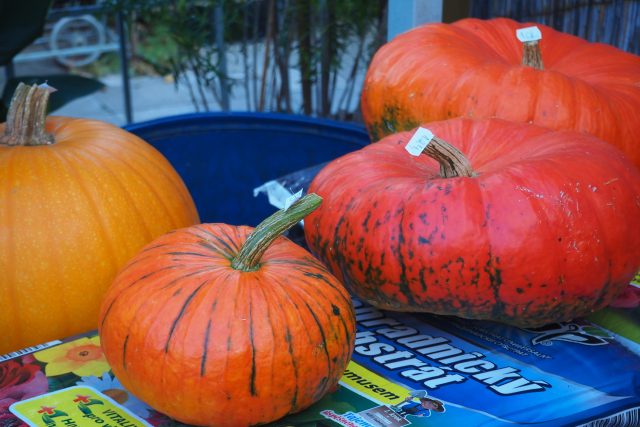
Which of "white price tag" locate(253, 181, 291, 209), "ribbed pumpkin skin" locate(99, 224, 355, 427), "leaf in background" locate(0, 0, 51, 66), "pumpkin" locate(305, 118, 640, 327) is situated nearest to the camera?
"ribbed pumpkin skin" locate(99, 224, 355, 427)

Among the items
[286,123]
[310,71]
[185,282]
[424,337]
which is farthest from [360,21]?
[185,282]

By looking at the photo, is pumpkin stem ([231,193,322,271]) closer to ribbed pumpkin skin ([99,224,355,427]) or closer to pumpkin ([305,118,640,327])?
ribbed pumpkin skin ([99,224,355,427])

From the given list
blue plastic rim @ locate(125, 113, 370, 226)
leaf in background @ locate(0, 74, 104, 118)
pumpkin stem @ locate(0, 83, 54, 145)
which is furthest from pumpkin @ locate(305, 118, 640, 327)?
leaf in background @ locate(0, 74, 104, 118)

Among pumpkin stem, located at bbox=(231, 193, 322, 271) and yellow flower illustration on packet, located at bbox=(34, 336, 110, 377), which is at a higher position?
pumpkin stem, located at bbox=(231, 193, 322, 271)

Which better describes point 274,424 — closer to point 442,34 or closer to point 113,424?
point 113,424

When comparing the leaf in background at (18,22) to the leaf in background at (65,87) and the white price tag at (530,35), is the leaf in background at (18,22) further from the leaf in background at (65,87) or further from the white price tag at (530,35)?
the white price tag at (530,35)

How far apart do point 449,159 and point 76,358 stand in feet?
2.19

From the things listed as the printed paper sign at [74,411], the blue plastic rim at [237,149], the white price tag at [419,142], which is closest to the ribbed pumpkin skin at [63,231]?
the printed paper sign at [74,411]

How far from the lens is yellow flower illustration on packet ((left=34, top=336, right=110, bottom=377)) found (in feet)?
4.01

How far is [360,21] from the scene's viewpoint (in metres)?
2.81

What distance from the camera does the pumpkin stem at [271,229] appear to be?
42.1 inches

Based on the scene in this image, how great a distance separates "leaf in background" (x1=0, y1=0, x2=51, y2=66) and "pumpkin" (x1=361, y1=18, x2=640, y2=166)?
1.21 meters

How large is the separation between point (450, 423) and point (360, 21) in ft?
6.51

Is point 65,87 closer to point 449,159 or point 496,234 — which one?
point 449,159
